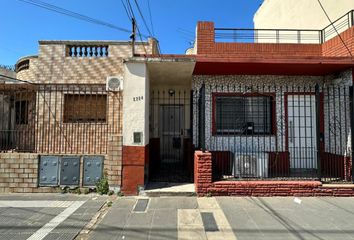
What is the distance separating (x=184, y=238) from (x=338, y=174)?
586cm

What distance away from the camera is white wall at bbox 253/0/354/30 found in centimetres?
952

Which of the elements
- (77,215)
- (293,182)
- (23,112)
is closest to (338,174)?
(293,182)

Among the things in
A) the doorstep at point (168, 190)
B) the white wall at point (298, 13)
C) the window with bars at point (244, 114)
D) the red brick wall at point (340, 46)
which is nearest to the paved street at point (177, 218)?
the doorstep at point (168, 190)

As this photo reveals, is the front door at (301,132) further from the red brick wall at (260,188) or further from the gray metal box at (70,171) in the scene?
the gray metal box at (70,171)

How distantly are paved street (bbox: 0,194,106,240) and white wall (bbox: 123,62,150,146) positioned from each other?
1.72 meters

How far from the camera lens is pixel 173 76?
880 cm

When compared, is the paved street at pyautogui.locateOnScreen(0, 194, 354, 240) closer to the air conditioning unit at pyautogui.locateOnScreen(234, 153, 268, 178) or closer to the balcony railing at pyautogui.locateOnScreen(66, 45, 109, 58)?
the air conditioning unit at pyautogui.locateOnScreen(234, 153, 268, 178)

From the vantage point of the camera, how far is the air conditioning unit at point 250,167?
7453 millimetres

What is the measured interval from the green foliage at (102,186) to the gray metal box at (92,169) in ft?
0.42

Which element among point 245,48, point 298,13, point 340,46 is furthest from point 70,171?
point 298,13

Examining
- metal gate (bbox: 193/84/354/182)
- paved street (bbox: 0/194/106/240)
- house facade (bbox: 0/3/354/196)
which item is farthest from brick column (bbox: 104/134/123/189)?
metal gate (bbox: 193/84/354/182)

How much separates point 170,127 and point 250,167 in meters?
4.39

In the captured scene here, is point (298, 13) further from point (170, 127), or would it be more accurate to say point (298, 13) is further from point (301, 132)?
point (170, 127)

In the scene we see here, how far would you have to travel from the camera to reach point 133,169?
22.0 ft
